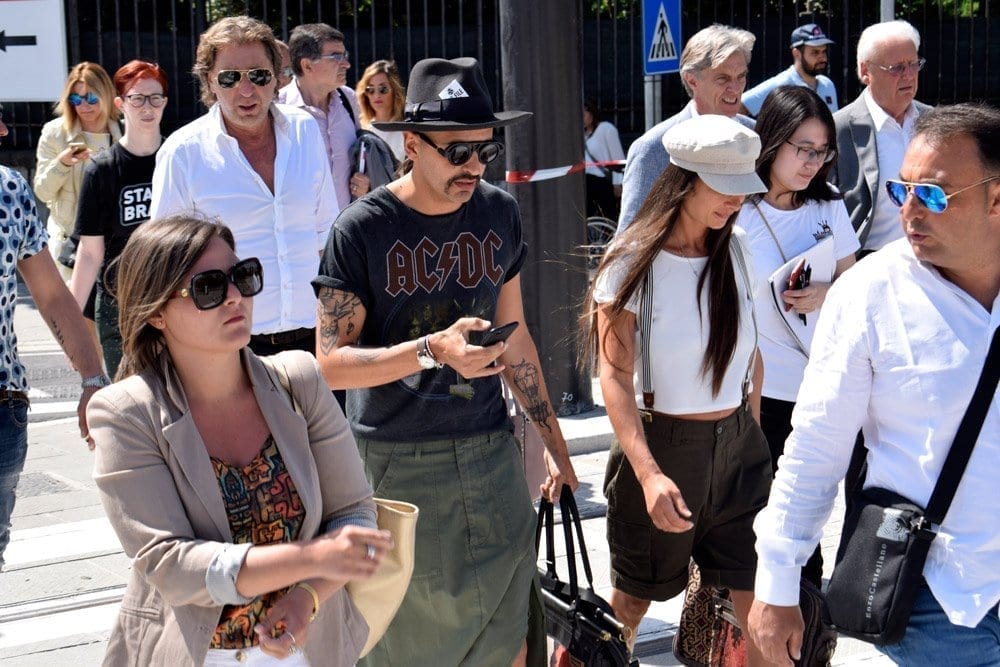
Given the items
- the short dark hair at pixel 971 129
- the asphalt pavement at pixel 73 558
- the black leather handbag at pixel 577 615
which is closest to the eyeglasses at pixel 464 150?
the black leather handbag at pixel 577 615

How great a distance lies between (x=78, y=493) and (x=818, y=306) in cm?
414

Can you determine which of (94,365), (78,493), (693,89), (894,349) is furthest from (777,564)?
(78,493)

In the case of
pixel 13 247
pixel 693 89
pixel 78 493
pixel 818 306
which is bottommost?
pixel 78 493

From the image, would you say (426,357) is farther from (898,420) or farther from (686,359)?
(898,420)

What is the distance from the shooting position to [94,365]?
4531 mm

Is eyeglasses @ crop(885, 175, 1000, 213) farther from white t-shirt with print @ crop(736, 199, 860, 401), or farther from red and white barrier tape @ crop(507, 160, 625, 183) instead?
red and white barrier tape @ crop(507, 160, 625, 183)

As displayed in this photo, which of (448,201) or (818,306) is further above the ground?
(448,201)

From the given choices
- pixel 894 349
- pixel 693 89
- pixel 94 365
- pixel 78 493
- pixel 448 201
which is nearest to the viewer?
pixel 894 349

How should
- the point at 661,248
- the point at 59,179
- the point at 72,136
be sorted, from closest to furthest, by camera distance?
1. the point at 661,248
2. the point at 59,179
3. the point at 72,136

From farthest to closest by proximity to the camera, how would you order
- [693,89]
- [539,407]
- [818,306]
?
[693,89] → [818,306] → [539,407]

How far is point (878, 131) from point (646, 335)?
9.63ft

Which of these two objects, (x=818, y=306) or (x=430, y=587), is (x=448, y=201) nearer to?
(x=430, y=587)

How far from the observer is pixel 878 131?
6.67m

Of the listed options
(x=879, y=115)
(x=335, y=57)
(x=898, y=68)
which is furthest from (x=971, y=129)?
(x=335, y=57)
